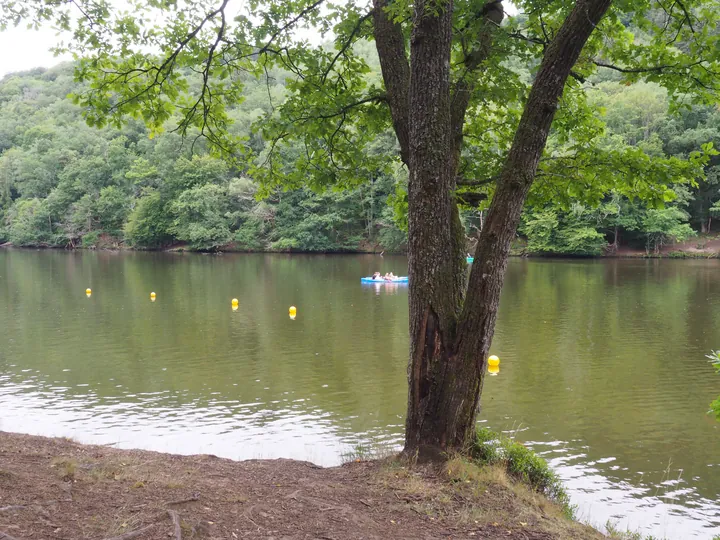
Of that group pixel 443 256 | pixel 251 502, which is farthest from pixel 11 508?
pixel 443 256

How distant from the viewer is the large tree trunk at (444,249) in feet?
16.3

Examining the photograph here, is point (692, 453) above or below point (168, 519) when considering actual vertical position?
below

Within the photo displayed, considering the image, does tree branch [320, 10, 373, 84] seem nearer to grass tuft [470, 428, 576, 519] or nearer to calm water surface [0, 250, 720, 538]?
grass tuft [470, 428, 576, 519]

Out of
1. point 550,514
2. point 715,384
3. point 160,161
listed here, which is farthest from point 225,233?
point 550,514

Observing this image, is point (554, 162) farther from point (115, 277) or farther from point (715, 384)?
point (115, 277)

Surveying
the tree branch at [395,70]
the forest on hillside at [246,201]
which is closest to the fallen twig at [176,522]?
the tree branch at [395,70]

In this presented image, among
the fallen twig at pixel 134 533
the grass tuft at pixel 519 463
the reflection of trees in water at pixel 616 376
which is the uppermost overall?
the fallen twig at pixel 134 533

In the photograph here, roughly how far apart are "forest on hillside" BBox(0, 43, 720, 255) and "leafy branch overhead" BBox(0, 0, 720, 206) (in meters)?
31.9

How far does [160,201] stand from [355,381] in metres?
59.8

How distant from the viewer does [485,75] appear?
6.44 m

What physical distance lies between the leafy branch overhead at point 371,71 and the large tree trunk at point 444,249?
539mm

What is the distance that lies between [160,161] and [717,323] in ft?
202

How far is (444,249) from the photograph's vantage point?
523cm

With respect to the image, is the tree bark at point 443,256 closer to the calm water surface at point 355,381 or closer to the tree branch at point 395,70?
the tree branch at point 395,70
